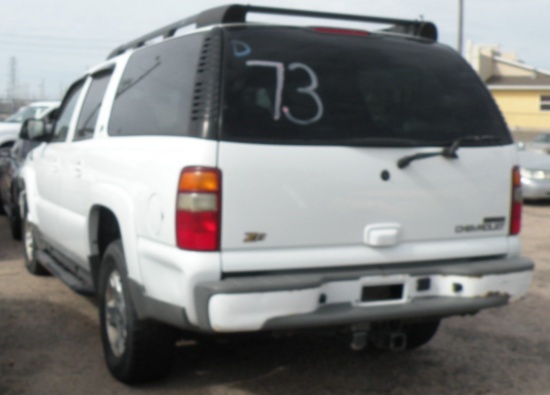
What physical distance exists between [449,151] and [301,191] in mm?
855

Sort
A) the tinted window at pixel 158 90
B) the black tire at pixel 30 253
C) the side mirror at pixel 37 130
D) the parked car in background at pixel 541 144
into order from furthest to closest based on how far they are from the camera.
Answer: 1. the parked car in background at pixel 541 144
2. the black tire at pixel 30 253
3. the side mirror at pixel 37 130
4. the tinted window at pixel 158 90

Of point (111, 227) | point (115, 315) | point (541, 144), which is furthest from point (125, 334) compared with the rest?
point (541, 144)

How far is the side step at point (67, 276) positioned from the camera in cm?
543

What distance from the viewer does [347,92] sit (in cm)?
416

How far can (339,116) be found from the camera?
4090 millimetres

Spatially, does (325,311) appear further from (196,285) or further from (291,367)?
(291,367)

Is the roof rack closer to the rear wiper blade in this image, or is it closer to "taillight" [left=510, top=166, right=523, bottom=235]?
the rear wiper blade

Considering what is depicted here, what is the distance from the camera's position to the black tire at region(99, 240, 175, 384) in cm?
434

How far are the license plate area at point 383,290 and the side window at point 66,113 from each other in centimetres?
301

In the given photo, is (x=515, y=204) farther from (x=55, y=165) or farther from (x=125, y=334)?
(x=55, y=165)

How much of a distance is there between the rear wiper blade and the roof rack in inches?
31.1

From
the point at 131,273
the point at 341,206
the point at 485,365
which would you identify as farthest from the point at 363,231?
the point at 485,365

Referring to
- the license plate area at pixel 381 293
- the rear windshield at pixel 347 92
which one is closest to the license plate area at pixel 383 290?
the license plate area at pixel 381 293

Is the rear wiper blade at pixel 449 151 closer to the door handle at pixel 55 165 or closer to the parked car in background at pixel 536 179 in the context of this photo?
the door handle at pixel 55 165
